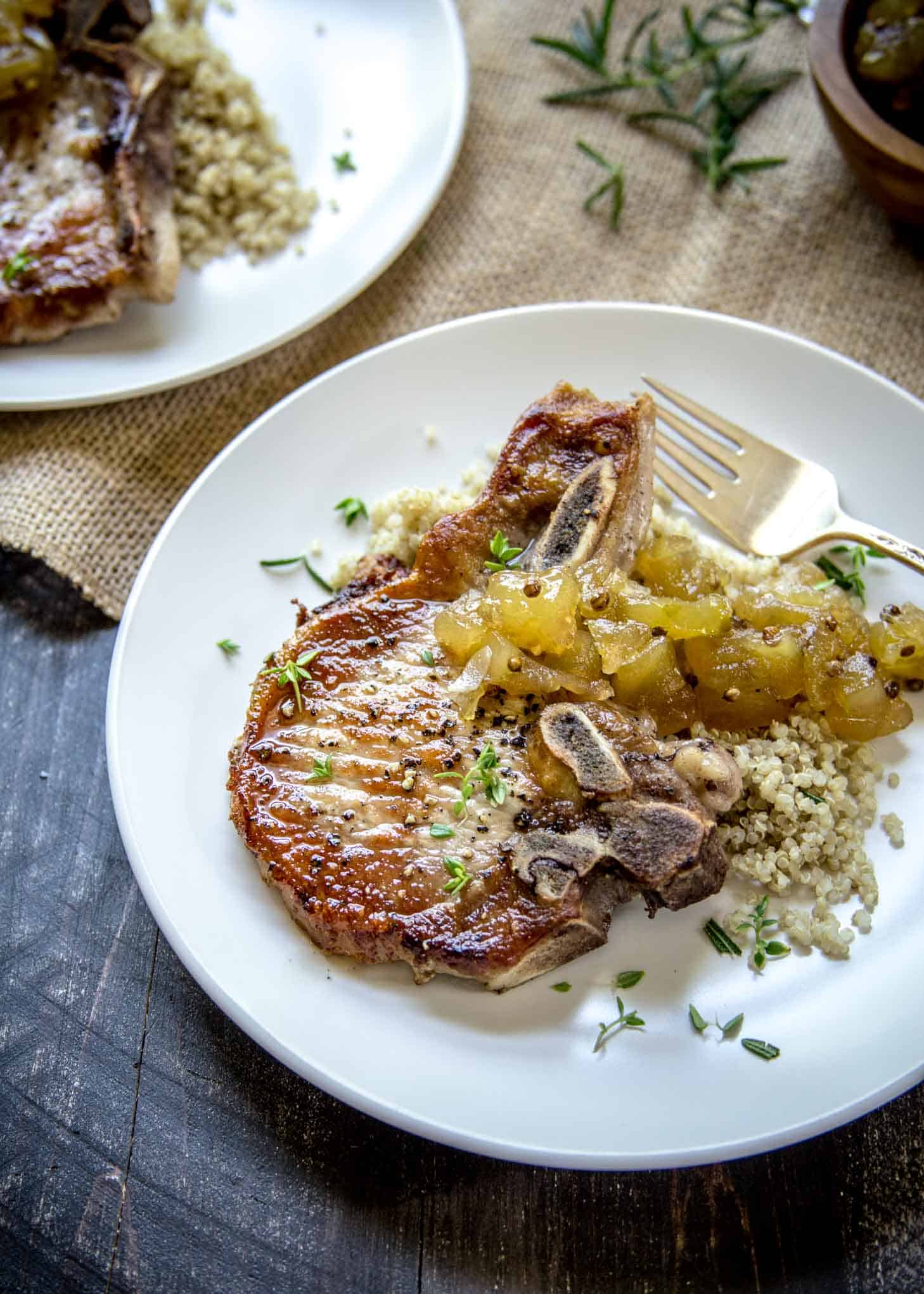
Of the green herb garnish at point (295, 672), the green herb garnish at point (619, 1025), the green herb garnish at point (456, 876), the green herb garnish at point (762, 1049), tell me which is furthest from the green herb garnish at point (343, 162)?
the green herb garnish at point (762, 1049)

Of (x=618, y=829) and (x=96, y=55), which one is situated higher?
(x=96, y=55)

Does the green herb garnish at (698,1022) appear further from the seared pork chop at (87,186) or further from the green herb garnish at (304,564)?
the seared pork chop at (87,186)

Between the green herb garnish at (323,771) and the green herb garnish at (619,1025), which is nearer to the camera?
the green herb garnish at (619,1025)

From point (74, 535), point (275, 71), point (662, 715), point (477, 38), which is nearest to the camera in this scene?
point (662, 715)

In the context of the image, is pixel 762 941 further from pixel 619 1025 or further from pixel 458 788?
pixel 458 788

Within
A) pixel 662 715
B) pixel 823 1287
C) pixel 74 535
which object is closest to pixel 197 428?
pixel 74 535

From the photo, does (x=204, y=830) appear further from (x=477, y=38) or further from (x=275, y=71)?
(x=477, y=38)

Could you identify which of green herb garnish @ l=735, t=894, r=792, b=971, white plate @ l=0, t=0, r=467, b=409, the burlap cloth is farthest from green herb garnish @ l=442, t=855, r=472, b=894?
white plate @ l=0, t=0, r=467, b=409
